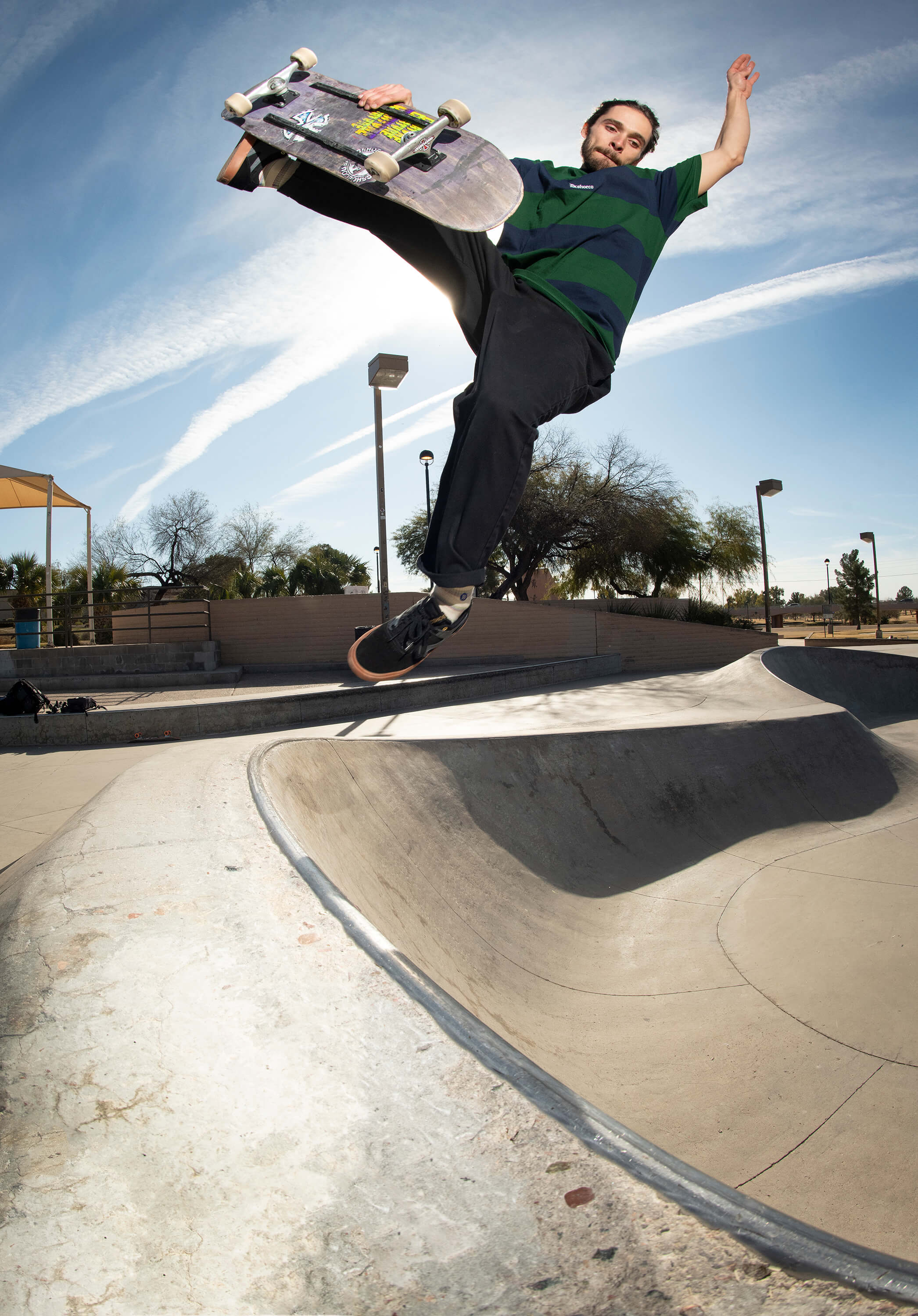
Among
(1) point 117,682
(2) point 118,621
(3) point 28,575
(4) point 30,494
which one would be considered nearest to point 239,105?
(1) point 117,682

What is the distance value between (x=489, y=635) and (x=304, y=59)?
56.4 feet

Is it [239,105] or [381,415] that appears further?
[381,415]

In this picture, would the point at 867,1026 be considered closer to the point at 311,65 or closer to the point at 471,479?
the point at 471,479

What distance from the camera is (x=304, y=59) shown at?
6.12 feet

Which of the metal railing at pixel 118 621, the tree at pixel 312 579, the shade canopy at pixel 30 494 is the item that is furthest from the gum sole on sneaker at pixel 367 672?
the tree at pixel 312 579

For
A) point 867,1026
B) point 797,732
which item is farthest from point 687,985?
point 797,732

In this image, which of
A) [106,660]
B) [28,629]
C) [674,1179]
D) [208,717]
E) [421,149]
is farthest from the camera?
[28,629]

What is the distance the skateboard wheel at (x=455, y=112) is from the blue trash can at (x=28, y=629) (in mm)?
16352

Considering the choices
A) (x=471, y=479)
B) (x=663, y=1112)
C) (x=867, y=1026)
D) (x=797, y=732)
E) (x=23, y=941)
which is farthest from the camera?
(x=797, y=732)

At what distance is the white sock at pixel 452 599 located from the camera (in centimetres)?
225

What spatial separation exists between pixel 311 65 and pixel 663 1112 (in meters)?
3.29

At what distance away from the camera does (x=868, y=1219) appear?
1.93 m

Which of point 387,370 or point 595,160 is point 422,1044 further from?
point 387,370

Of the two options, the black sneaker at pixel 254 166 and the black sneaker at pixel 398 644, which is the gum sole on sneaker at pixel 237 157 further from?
the black sneaker at pixel 398 644
